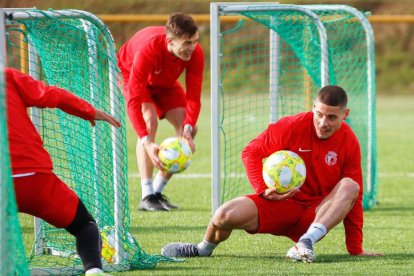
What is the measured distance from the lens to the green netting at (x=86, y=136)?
6250 millimetres

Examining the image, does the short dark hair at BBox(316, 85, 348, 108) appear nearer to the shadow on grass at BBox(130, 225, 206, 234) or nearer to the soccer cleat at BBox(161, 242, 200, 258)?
the soccer cleat at BBox(161, 242, 200, 258)

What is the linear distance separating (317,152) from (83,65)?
169 cm

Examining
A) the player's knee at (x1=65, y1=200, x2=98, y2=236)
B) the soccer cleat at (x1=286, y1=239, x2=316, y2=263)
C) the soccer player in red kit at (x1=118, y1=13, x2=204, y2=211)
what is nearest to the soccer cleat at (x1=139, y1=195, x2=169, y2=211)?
the soccer player in red kit at (x1=118, y1=13, x2=204, y2=211)

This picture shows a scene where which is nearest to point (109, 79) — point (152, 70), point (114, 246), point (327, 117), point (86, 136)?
point (86, 136)

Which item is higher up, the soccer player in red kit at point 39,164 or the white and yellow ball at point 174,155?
the soccer player in red kit at point 39,164

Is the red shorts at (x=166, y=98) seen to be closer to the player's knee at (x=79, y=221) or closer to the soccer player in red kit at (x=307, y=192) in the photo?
the soccer player in red kit at (x=307, y=192)

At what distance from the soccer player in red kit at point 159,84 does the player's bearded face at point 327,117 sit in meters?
1.71

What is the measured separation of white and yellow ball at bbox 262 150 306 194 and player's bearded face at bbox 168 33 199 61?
177 centimetres

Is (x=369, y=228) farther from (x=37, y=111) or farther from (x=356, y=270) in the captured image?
(x=37, y=111)

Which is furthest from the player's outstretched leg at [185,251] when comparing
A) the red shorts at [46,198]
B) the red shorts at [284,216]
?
the red shorts at [46,198]

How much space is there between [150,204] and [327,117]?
10.2 feet

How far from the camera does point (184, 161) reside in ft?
25.6

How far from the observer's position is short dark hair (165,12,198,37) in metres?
7.91

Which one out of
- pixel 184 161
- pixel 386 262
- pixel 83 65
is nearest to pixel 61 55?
pixel 83 65
